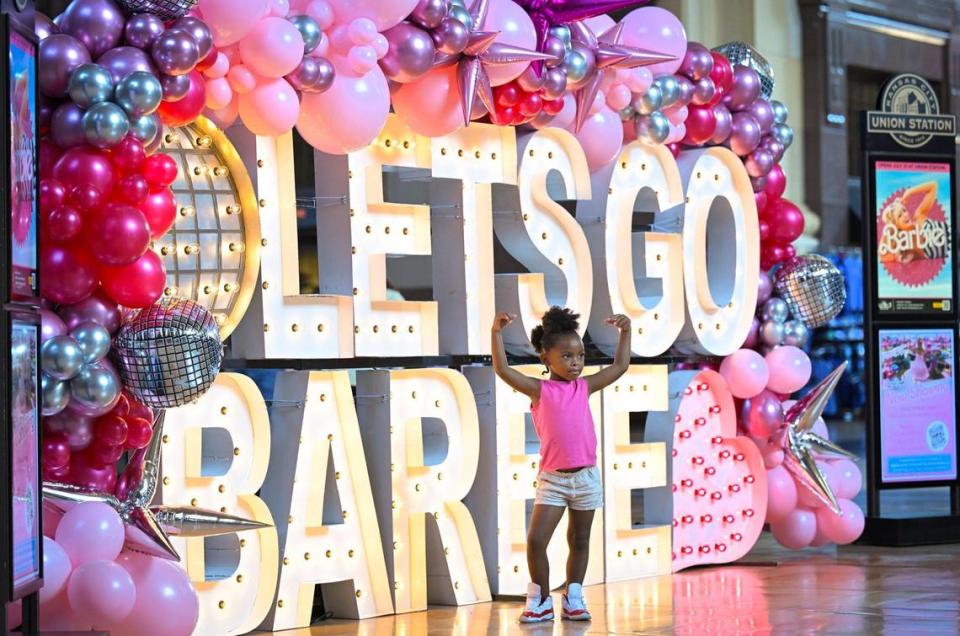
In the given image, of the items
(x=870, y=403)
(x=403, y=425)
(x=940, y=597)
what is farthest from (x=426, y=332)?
(x=870, y=403)

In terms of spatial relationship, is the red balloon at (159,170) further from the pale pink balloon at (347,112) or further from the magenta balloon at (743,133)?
the magenta balloon at (743,133)

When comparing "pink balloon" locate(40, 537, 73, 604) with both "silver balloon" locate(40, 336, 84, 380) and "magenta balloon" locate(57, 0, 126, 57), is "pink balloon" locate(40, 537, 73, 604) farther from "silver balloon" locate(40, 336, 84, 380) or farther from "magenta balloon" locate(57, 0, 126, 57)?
"magenta balloon" locate(57, 0, 126, 57)

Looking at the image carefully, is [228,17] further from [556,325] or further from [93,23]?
[556,325]

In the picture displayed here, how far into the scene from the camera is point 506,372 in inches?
257

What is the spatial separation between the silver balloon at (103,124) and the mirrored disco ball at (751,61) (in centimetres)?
400

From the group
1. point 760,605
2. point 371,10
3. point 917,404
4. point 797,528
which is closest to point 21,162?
point 371,10

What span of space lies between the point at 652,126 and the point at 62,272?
3.36 m

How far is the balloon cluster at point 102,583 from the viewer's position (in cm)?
513

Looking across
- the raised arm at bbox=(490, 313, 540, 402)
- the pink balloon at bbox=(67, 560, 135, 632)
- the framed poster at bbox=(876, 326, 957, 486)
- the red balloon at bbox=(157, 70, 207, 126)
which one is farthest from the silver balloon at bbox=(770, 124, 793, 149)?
the pink balloon at bbox=(67, 560, 135, 632)

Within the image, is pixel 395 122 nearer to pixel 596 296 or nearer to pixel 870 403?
pixel 596 296

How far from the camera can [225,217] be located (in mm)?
6359

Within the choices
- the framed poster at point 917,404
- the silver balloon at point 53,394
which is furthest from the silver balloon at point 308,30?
the framed poster at point 917,404

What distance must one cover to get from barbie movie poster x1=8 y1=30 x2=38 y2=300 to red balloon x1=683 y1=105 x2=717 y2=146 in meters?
4.02

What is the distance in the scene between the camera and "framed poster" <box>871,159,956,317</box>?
8.83 metres
